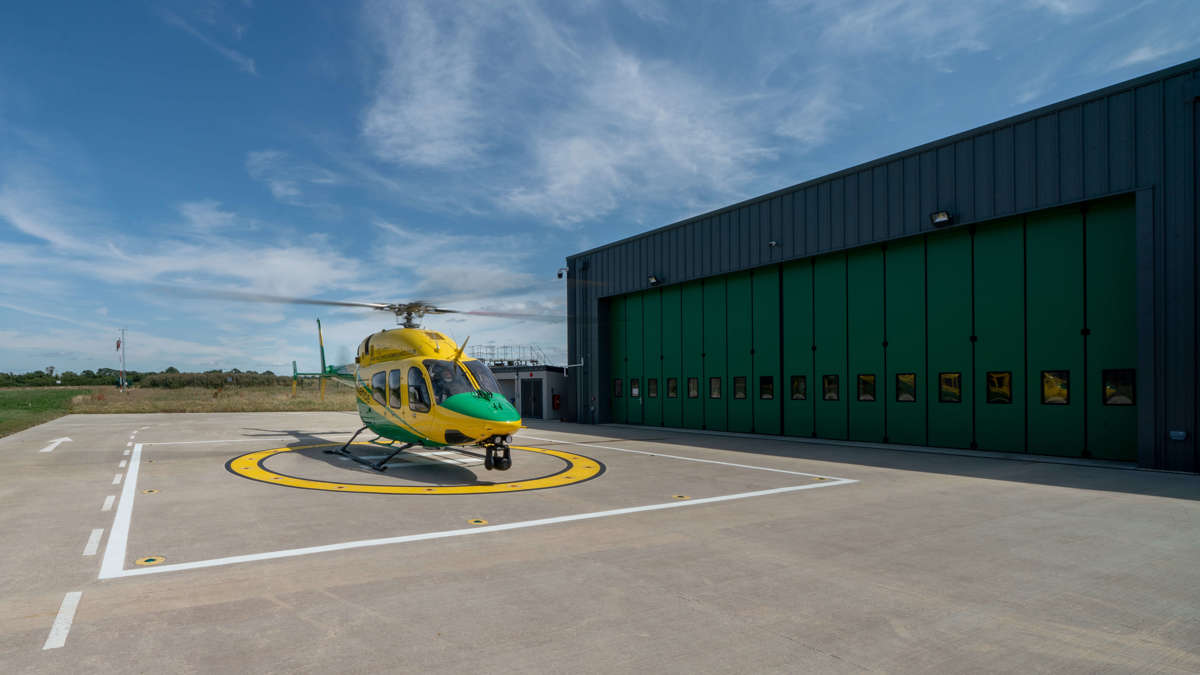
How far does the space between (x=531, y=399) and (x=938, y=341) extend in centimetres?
1860

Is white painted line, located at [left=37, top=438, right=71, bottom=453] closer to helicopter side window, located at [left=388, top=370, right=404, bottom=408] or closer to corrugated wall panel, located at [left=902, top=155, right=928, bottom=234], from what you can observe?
helicopter side window, located at [left=388, top=370, right=404, bottom=408]

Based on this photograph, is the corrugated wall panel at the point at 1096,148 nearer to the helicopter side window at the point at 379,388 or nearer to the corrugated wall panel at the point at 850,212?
the corrugated wall panel at the point at 850,212

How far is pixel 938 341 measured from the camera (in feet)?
52.7

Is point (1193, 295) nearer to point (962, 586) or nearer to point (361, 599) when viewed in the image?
point (962, 586)

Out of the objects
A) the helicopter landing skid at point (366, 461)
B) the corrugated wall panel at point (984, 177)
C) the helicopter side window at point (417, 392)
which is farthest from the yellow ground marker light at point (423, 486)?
the corrugated wall panel at point (984, 177)

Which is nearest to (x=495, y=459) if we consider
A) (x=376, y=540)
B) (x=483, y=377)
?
(x=483, y=377)

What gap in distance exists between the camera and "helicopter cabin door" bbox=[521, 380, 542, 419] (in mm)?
29562

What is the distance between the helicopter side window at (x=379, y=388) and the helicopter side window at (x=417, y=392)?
1193 mm

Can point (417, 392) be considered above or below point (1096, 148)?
below

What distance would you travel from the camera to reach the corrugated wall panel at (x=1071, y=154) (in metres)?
13.2

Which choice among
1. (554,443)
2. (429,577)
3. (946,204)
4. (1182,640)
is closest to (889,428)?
(946,204)

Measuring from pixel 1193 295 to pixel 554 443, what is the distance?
14097 mm

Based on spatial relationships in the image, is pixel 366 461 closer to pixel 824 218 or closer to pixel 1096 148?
pixel 824 218

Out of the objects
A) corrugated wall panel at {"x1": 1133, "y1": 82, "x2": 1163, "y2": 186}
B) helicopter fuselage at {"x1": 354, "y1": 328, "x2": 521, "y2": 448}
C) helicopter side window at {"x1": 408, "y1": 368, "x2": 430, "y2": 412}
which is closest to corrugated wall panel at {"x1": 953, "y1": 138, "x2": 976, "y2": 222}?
corrugated wall panel at {"x1": 1133, "y1": 82, "x2": 1163, "y2": 186}
